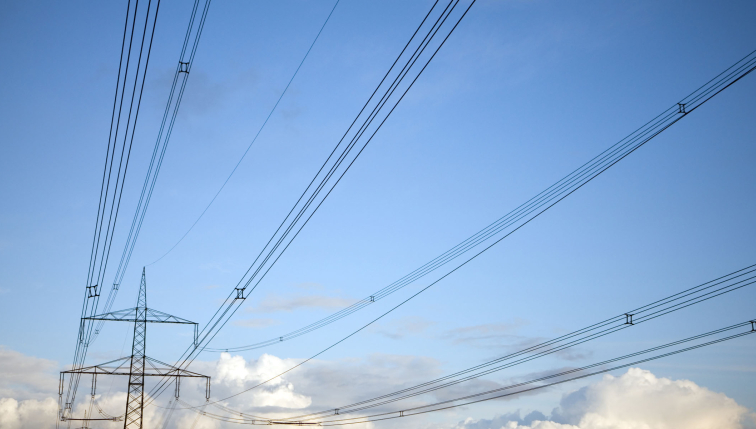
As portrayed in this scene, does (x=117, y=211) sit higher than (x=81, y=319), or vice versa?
(x=81, y=319)

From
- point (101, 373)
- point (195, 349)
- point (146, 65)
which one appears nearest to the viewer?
point (146, 65)

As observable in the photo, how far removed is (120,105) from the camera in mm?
18062

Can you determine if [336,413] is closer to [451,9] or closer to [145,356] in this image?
[145,356]

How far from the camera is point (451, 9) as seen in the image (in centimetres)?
1368

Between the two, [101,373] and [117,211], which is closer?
[117,211]

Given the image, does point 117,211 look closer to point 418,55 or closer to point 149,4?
point 149,4

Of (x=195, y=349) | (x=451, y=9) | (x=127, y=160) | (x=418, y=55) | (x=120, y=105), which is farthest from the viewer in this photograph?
(x=195, y=349)

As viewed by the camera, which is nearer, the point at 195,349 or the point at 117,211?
the point at 117,211

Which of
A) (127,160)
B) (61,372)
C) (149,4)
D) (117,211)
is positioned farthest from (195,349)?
(149,4)

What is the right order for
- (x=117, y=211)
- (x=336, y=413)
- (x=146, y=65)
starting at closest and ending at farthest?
(x=146, y=65) → (x=117, y=211) → (x=336, y=413)

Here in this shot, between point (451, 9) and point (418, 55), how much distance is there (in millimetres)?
1619

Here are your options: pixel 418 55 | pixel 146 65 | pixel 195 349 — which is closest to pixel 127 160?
pixel 146 65

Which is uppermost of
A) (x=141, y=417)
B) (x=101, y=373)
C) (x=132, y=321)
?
(x=132, y=321)

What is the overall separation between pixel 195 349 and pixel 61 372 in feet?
49.6
